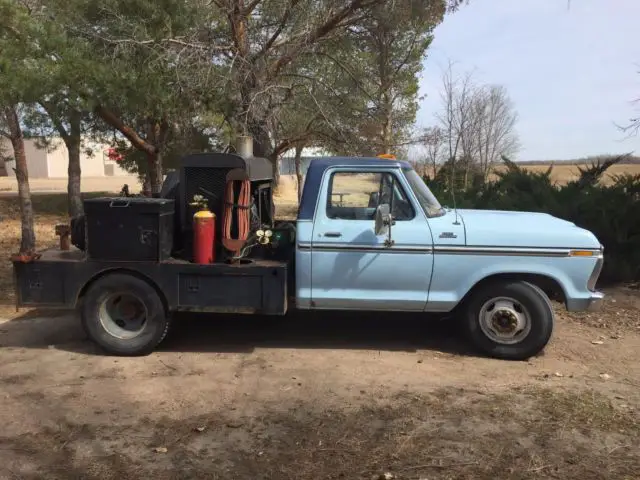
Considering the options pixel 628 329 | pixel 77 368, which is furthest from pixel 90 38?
pixel 628 329

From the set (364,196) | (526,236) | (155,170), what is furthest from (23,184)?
(526,236)

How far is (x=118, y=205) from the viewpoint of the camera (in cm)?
574

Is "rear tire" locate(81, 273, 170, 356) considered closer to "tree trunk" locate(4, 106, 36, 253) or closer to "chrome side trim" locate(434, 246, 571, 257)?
"chrome side trim" locate(434, 246, 571, 257)

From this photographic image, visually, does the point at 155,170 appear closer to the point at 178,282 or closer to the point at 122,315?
the point at 122,315

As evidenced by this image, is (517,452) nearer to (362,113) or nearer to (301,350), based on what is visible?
(301,350)

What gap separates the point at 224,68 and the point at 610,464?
10.0 m

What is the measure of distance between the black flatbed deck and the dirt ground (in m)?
0.56

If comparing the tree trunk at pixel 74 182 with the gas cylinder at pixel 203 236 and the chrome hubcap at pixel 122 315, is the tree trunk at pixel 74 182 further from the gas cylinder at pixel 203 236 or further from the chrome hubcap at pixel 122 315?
the gas cylinder at pixel 203 236

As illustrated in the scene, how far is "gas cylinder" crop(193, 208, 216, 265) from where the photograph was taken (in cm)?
578

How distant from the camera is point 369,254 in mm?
5754

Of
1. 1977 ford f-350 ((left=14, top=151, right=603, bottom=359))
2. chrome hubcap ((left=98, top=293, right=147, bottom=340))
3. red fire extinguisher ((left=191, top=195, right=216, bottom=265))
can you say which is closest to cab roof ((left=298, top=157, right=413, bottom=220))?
1977 ford f-350 ((left=14, top=151, right=603, bottom=359))

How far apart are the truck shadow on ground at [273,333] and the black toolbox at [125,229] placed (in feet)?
3.60

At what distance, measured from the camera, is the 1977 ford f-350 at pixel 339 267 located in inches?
225

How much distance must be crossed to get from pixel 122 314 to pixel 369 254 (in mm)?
2624
